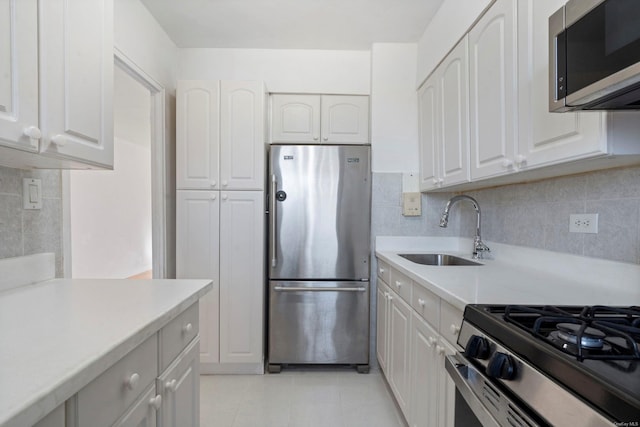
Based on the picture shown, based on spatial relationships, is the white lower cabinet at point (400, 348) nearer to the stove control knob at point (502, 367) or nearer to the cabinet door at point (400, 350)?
the cabinet door at point (400, 350)

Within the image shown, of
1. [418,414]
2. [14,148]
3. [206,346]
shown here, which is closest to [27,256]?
[14,148]

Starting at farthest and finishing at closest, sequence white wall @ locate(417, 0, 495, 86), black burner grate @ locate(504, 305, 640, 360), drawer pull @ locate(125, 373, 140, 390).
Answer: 1. white wall @ locate(417, 0, 495, 86)
2. drawer pull @ locate(125, 373, 140, 390)
3. black burner grate @ locate(504, 305, 640, 360)

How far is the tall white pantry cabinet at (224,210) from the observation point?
7.92 feet

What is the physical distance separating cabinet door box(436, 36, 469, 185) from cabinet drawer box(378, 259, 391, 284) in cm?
67

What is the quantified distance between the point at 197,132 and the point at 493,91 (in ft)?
6.31

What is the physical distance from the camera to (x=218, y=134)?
2414 mm

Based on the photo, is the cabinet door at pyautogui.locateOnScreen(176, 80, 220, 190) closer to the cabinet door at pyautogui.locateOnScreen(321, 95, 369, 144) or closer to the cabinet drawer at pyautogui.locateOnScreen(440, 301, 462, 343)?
the cabinet door at pyautogui.locateOnScreen(321, 95, 369, 144)

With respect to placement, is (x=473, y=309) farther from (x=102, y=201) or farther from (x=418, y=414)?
(x=102, y=201)

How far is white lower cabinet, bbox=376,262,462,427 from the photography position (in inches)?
48.4

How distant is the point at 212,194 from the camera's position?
242 centimetres

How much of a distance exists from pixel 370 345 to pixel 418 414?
3.40 feet

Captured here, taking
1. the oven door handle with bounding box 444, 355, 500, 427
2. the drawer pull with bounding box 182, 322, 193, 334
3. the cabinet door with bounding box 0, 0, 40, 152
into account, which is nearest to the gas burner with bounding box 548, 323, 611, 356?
the oven door handle with bounding box 444, 355, 500, 427

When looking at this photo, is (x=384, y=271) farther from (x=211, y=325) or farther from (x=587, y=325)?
(x=587, y=325)

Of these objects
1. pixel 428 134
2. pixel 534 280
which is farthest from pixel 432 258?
pixel 534 280
